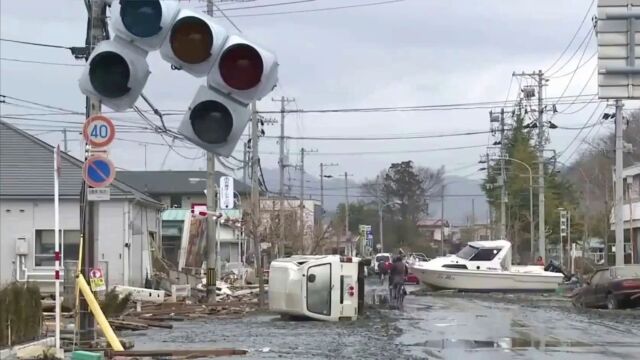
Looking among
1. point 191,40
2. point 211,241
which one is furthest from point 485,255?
point 191,40

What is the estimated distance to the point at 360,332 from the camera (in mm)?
20500

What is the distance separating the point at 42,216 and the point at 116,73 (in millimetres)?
31607

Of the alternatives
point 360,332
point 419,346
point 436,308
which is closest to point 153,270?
point 436,308

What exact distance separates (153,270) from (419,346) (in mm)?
24799

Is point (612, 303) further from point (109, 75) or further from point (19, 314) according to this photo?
point (109, 75)

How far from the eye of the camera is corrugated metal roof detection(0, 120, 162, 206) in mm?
35500

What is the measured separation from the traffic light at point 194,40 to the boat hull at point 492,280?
124 feet

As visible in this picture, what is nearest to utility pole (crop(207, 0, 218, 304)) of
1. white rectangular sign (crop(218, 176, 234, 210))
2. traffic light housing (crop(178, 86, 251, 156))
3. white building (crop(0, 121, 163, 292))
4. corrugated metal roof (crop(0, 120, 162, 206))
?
white building (crop(0, 121, 163, 292))

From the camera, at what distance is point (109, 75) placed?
5418 millimetres

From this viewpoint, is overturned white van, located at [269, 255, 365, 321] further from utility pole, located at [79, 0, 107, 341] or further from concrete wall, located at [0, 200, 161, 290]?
concrete wall, located at [0, 200, 161, 290]

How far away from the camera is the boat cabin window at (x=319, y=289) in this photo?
77.0 ft

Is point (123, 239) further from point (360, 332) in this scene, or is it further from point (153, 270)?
point (360, 332)

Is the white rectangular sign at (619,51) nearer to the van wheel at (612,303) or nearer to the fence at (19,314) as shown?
the fence at (19,314)

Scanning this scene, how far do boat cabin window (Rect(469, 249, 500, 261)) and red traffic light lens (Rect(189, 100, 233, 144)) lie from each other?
128 feet
